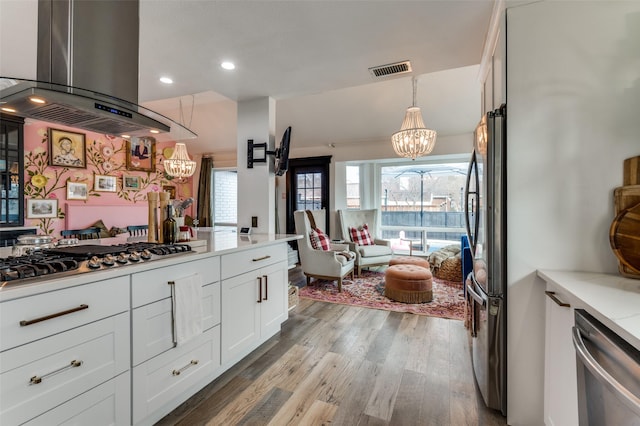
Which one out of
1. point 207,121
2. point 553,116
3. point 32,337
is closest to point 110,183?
point 207,121

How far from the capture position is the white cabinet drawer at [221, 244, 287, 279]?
1.95 m

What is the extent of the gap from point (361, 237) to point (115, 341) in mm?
4246

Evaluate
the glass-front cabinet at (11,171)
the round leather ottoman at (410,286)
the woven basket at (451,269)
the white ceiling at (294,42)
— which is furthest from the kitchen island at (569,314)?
the glass-front cabinet at (11,171)

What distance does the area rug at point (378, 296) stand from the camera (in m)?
3.24

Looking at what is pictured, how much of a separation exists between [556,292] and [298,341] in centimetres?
190

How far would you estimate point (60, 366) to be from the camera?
1.08 metres

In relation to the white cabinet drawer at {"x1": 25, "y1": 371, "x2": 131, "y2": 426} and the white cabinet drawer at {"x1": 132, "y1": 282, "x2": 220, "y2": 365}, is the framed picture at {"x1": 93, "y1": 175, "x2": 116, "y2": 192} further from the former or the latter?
the white cabinet drawer at {"x1": 25, "y1": 371, "x2": 131, "y2": 426}

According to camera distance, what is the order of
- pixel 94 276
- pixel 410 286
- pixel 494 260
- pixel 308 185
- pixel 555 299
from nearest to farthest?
pixel 94 276 → pixel 555 299 → pixel 494 260 → pixel 410 286 → pixel 308 185

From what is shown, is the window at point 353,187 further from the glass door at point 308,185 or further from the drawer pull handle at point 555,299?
the drawer pull handle at point 555,299

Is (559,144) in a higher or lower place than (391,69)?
lower

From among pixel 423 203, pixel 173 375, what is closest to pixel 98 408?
pixel 173 375

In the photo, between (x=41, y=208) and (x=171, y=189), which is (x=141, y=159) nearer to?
(x=171, y=189)

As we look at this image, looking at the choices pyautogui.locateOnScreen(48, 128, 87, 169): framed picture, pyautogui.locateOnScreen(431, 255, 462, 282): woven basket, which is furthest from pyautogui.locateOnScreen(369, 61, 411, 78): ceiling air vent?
pyautogui.locateOnScreen(48, 128, 87, 169): framed picture

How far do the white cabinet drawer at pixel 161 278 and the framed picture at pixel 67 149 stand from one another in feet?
13.4
